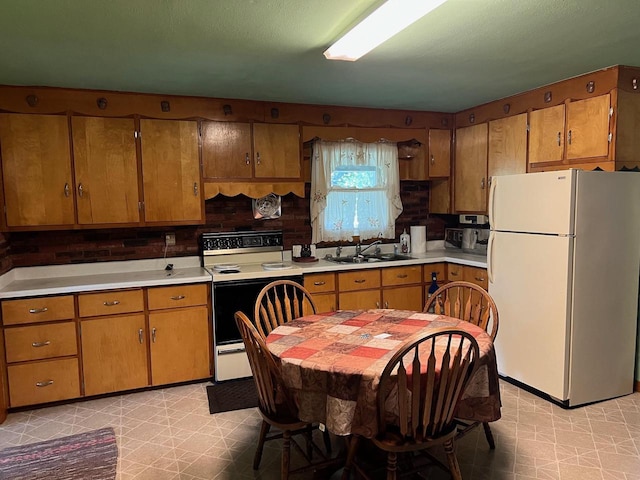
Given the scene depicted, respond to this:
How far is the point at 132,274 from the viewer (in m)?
3.78

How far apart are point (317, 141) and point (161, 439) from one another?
284 cm

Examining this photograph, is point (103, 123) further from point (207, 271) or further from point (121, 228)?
point (207, 271)

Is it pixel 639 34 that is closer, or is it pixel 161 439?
pixel 639 34

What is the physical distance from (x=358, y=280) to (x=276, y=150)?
54.4 inches

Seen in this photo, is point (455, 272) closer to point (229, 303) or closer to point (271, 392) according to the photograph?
point (229, 303)

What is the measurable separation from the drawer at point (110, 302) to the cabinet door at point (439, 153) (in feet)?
10.0

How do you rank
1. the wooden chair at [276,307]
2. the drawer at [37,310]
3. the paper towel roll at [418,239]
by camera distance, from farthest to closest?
the paper towel roll at [418,239] → the drawer at [37,310] → the wooden chair at [276,307]

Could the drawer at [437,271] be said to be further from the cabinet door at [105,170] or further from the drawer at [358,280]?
the cabinet door at [105,170]

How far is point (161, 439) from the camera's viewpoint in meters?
2.83

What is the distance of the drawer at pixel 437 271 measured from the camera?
4.41m

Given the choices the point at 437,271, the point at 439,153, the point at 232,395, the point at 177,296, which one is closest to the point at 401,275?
the point at 437,271

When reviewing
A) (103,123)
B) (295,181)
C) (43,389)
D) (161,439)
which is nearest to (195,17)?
(103,123)

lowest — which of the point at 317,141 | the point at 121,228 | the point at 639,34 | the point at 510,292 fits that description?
the point at 510,292

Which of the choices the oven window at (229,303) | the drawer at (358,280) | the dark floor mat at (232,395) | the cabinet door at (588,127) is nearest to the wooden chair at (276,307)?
the oven window at (229,303)
